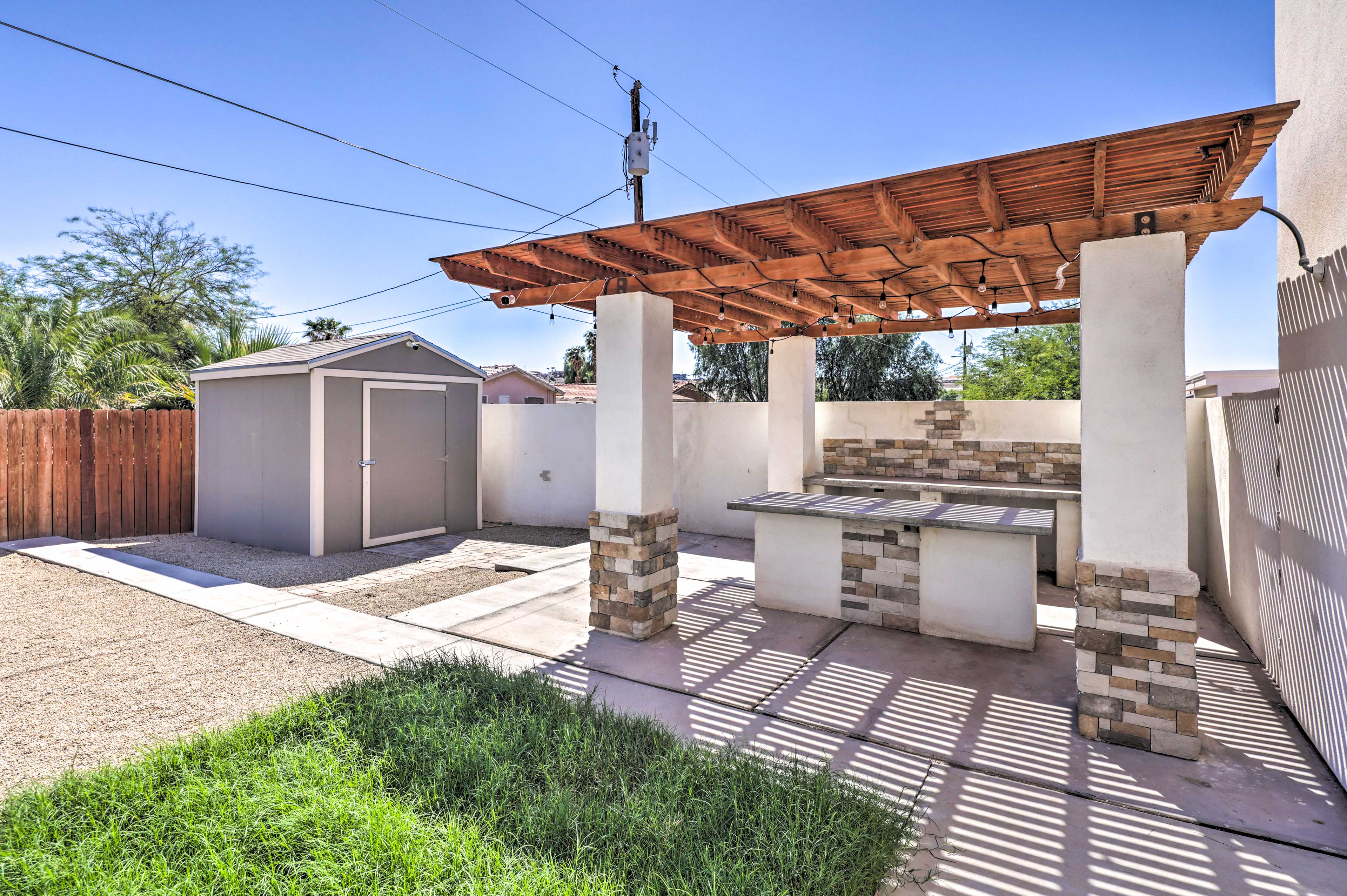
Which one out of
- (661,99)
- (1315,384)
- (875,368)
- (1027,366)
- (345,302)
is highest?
(661,99)

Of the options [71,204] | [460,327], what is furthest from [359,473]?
[460,327]

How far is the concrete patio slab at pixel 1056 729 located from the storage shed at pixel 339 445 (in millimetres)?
5927

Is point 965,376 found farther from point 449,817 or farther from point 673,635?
point 449,817

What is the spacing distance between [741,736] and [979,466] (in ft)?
17.1

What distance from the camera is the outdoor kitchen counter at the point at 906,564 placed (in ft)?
14.1

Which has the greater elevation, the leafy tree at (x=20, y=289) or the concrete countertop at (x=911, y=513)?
the leafy tree at (x=20, y=289)

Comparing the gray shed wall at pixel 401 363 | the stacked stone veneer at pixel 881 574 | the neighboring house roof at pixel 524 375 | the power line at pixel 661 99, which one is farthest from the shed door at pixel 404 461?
the neighboring house roof at pixel 524 375

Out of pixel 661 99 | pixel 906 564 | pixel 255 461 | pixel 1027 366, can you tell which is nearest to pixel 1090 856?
pixel 906 564

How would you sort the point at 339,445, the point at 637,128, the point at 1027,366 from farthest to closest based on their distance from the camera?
the point at 1027,366 < the point at 637,128 < the point at 339,445

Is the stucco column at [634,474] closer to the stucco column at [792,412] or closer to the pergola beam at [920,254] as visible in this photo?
the pergola beam at [920,254]

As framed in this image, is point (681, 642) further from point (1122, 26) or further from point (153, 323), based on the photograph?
point (153, 323)

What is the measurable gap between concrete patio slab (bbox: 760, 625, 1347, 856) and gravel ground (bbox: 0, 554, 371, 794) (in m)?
2.95

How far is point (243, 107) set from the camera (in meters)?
5.77

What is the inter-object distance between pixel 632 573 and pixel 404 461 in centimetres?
485
